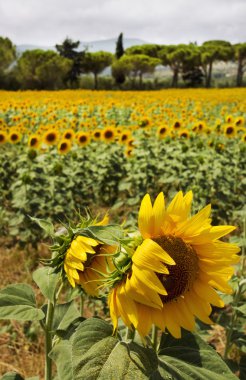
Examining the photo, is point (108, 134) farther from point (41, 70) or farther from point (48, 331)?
point (41, 70)

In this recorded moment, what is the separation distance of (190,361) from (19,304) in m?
0.52

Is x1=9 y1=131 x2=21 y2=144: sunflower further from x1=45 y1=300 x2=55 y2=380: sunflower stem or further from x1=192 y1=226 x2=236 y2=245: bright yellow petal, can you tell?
x1=192 y1=226 x2=236 y2=245: bright yellow petal

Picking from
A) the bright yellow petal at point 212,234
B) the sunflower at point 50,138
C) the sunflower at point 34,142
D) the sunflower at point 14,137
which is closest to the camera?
the bright yellow petal at point 212,234

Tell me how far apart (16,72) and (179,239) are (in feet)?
136

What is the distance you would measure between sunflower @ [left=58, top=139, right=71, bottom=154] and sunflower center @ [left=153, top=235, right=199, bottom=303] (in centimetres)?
447

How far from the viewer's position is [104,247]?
45.8 inches

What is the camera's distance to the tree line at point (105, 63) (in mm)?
38938

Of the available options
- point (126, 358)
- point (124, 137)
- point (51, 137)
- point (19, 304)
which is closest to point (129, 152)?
point (124, 137)

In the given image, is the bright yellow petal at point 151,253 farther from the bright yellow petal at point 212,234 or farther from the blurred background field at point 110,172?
the blurred background field at point 110,172

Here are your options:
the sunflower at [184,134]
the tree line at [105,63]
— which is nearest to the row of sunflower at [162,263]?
the sunflower at [184,134]

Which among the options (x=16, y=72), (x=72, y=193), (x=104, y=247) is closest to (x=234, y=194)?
(x=72, y=193)

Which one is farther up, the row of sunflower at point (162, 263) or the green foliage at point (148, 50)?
the green foliage at point (148, 50)

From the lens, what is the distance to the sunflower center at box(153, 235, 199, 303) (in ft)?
3.12

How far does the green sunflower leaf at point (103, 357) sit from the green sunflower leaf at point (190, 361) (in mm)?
88
